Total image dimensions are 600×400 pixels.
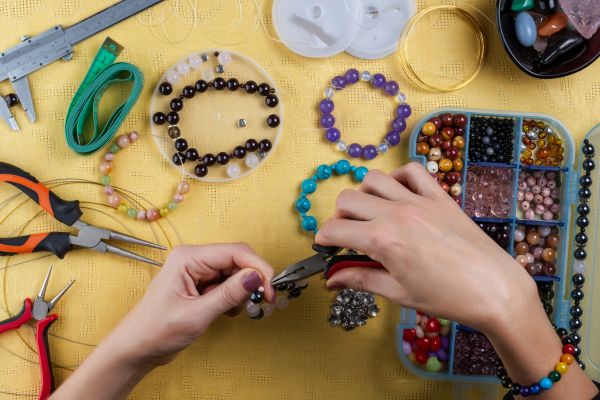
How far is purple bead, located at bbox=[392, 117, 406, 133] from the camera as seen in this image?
52.2 inches

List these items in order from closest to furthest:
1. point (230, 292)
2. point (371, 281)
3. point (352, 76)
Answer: point (371, 281), point (230, 292), point (352, 76)

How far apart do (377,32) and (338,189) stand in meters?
0.38

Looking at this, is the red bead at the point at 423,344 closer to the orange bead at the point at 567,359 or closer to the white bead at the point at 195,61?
the orange bead at the point at 567,359

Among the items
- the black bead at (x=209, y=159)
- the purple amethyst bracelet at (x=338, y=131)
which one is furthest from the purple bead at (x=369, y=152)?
the black bead at (x=209, y=159)

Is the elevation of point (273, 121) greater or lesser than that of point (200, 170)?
greater

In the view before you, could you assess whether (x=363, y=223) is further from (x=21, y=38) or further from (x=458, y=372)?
(x=21, y=38)

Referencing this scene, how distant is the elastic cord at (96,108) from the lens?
1.24 metres

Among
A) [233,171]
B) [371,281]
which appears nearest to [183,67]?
[233,171]

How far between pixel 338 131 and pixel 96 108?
542 millimetres

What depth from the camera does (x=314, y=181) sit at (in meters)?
1.32

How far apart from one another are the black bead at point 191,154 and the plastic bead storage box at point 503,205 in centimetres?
49

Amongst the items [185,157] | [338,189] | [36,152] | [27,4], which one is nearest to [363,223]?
[338,189]

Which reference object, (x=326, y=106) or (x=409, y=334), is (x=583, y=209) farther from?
(x=326, y=106)

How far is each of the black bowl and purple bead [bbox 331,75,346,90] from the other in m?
0.36
